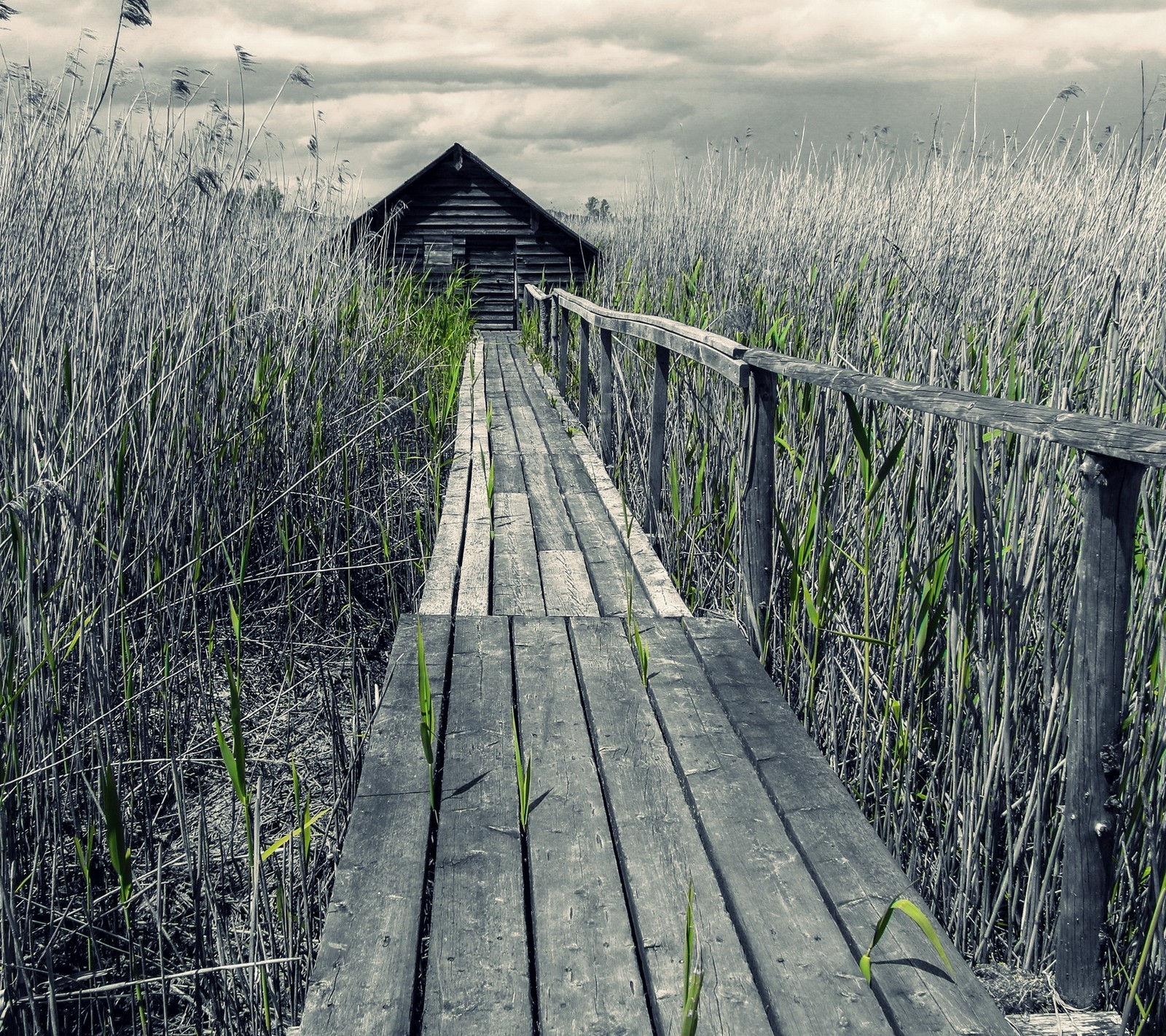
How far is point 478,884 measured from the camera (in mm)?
1425

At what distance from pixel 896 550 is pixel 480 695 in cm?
100

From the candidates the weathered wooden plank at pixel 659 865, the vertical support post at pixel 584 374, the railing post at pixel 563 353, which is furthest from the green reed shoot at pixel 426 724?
the railing post at pixel 563 353

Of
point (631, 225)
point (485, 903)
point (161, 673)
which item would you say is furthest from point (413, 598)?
point (631, 225)

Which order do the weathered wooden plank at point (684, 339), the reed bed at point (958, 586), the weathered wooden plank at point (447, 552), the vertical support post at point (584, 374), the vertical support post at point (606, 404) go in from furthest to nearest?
the vertical support post at point (584, 374)
the vertical support post at point (606, 404)
the weathered wooden plank at point (447, 552)
the weathered wooden plank at point (684, 339)
the reed bed at point (958, 586)

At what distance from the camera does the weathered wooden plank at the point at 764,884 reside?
1199 mm

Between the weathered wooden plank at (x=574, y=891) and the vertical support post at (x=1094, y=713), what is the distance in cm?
63

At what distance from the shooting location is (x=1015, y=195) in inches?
243

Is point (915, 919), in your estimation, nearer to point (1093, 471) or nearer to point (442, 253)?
point (1093, 471)

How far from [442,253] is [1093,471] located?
17816 millimetres

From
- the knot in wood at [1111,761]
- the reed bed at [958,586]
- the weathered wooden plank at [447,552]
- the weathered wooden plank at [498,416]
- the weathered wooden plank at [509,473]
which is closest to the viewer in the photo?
the knot in wood at [1111,761]

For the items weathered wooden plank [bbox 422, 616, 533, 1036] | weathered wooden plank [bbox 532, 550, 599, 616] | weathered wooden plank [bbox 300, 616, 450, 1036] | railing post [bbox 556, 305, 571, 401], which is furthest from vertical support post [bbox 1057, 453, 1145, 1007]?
railing post [bbox 556, 305, 571, 401]

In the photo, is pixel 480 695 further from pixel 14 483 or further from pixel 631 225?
pixel 631 225

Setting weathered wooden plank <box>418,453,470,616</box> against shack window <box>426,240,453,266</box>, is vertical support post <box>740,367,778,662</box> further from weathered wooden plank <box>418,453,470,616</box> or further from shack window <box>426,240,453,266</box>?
shack window <box>426,240,453,266</box>

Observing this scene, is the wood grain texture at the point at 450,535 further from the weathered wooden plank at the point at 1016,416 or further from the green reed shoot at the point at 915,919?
the green reed shoot at the point at 915,919
